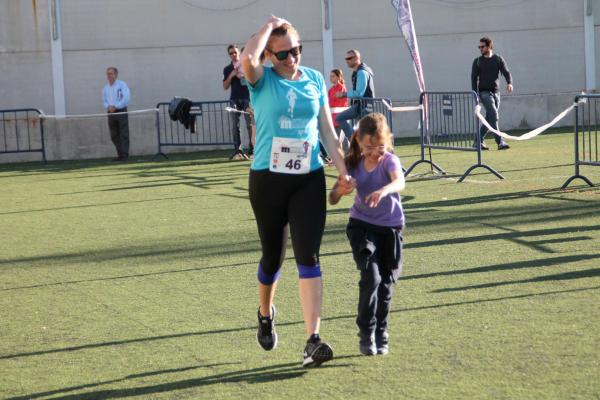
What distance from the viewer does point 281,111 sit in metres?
6.00

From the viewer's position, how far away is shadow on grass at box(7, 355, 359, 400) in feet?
18.5

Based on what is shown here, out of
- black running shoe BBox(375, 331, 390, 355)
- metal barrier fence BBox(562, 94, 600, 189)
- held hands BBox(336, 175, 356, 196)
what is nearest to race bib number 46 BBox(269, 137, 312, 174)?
held hands BBox(336, 175, 356, 196)

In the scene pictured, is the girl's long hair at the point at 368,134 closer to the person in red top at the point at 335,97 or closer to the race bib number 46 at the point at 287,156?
the race bib number 46 at the point at 287,156

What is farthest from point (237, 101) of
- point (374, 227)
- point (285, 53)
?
point (285, 53)

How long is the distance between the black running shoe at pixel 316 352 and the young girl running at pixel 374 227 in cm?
33

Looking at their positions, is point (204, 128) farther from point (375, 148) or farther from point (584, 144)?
point (375, 148)

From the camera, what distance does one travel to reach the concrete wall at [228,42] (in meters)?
24.5

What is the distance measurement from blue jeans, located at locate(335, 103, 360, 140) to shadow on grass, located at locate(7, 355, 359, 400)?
1192 centimetres

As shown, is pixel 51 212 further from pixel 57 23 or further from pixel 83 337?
pixel 57 23

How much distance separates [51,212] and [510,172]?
22.0 feet

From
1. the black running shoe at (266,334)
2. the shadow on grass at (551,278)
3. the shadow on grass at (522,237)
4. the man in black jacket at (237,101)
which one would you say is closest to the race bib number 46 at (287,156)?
the black running shoe at (266,334)

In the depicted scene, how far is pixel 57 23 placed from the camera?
24.6 m

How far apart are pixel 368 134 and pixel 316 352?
A: 1297 mm

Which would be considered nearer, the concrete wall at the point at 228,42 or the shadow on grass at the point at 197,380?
the shadow on grass at the point at 197,380
